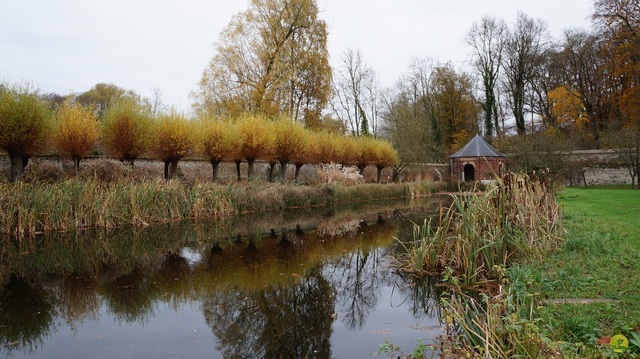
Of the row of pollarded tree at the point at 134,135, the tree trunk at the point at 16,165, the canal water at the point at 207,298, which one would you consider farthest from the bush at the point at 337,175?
the tree trunk at the point at 16,165

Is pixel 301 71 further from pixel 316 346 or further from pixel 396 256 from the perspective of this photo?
pixel 316 346

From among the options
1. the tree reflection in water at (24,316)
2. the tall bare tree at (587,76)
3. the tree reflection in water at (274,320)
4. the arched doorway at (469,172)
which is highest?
the tall bare tree at (587,76)

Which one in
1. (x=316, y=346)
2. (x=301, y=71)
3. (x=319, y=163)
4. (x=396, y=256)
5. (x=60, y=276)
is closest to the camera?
(x=316, y=346)

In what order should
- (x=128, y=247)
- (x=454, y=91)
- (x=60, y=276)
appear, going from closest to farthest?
(x=60, y=276), (x=128, y=247), (x=454, y=91)

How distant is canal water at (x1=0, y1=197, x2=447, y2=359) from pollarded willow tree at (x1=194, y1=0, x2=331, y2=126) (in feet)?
54.7

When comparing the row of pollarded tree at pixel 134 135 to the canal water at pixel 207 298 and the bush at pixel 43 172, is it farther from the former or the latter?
the canal water at pixel 207 298

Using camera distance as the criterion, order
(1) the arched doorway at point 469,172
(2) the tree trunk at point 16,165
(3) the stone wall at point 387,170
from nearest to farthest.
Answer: (2) the tree trunk at point 16,165, (3) the stone wall at point 387,170, (1) the arched doorway at point 469,172

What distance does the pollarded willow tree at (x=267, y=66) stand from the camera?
25547 millimetres

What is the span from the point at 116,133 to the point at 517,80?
30977 mm

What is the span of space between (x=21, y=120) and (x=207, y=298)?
10.7 metres

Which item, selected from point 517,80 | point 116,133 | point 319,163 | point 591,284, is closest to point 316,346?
point 591,284

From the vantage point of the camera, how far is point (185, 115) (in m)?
17.6

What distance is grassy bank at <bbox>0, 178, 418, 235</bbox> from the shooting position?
10297 mm

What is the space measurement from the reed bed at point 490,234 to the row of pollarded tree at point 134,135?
12.1m
